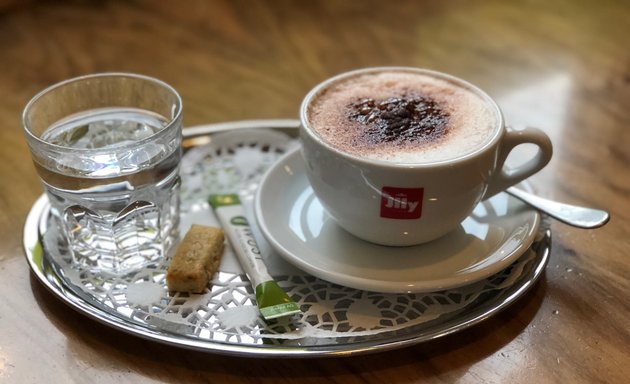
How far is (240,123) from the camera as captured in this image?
3.23 ft

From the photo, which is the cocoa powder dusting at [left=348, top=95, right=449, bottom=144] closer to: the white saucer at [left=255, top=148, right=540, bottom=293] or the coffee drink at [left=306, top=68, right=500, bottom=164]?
the coffee drink at [left=306, top=68, right=500, bottom=164]

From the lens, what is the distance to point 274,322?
664 millimetres

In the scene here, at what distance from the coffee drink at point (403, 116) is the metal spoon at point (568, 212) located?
4.6 inches

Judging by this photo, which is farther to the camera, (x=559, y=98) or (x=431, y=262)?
(x=559, y=98)

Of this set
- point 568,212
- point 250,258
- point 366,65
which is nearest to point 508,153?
point 568,212

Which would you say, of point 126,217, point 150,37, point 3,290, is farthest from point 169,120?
point 150,37

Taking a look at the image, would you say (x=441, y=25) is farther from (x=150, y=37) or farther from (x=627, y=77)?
(x=150, y=37)

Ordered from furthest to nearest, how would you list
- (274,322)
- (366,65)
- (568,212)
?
(366,65)
(568,212)
(274,322)

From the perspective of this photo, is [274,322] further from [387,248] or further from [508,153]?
[508,153]

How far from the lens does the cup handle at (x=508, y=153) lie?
0.73m

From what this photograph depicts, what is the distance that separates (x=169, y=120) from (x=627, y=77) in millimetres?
765

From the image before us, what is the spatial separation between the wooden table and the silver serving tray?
0.02m

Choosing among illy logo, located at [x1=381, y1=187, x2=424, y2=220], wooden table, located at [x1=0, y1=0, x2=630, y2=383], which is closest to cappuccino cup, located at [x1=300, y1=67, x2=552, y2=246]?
illy logo, located at [x1=381, y1=187, x2=424, y2=220]

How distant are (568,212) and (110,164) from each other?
0.48 metres
